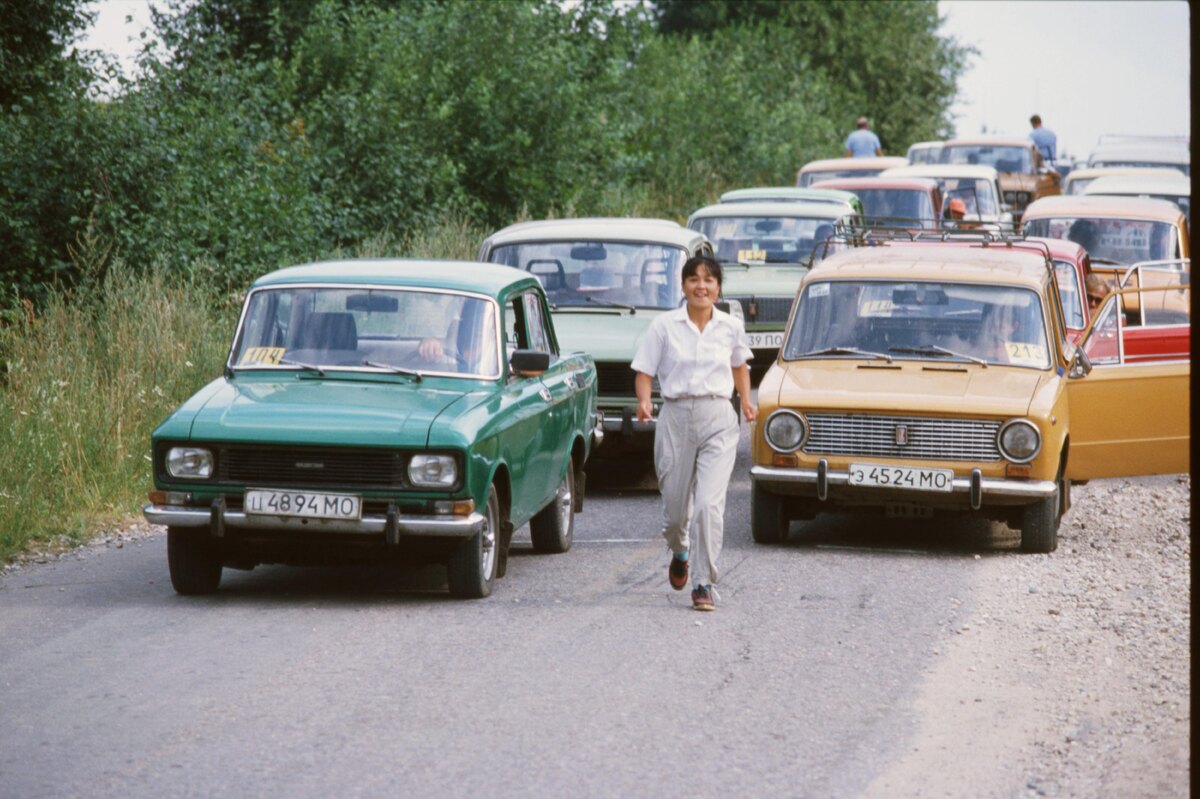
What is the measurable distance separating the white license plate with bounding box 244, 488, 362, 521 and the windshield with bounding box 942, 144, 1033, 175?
1244 inches

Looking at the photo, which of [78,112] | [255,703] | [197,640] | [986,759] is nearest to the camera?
[986,759]

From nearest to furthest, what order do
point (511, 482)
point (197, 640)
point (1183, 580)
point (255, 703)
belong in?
point (255, 703)
point (197, 640)
point (511, 482)
point (1183, 580)

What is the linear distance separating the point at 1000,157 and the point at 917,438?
28979 millimetres

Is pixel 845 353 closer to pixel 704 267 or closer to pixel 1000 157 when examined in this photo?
pixel 704 267

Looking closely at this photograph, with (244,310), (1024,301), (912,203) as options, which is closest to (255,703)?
(244,310)

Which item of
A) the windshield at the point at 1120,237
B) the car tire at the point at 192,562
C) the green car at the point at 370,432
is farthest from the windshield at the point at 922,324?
the windshield at the point at 1120,237

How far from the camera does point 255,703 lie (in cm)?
728

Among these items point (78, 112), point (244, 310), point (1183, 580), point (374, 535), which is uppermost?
point (78, 112)

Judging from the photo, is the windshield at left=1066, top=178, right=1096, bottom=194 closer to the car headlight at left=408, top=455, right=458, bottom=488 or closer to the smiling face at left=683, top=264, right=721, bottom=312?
the smiling face at left=683, top=264, right=721, bottom=312

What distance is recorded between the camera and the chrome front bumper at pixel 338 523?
898 cm

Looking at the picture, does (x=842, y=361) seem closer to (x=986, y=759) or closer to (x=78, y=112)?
(x=986, y=759)

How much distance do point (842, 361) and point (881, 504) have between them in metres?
1.17

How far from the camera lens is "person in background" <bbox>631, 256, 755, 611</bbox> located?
9.41m

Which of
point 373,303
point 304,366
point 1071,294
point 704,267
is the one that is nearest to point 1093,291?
point 1071,294
